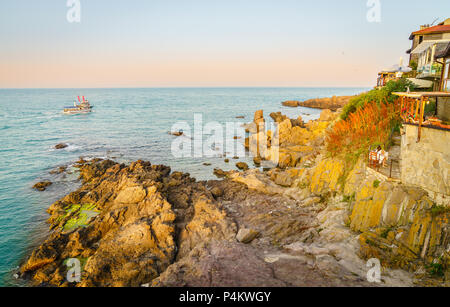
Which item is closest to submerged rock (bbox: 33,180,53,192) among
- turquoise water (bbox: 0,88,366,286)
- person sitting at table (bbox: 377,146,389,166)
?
turquoise water (bbox: 0,88,366,286)

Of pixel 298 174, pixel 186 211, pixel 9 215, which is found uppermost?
pixel 298 174

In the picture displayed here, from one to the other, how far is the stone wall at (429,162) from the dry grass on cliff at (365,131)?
Answer: 12.1 feet

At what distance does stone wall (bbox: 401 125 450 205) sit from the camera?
10633 mm

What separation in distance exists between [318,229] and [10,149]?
42.9m

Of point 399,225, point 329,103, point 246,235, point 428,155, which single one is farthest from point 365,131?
point 329,103

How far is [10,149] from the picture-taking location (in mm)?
37031

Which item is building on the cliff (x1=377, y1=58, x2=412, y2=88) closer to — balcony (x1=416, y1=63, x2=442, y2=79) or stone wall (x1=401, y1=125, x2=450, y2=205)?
balcony (x1=416, y1=63, x2=442, y2=79)

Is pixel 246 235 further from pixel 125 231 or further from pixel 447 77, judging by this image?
pixel 447 77

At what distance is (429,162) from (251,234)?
8743 mm

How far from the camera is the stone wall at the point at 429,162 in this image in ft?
34.9
